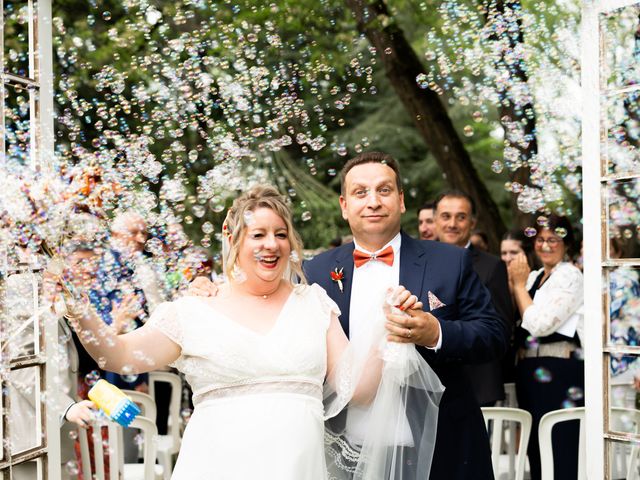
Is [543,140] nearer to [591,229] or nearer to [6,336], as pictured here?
[591,229]

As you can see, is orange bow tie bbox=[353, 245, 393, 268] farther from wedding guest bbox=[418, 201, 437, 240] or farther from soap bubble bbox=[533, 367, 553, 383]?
wedding guest bbox=[418, 201, 437, 240]

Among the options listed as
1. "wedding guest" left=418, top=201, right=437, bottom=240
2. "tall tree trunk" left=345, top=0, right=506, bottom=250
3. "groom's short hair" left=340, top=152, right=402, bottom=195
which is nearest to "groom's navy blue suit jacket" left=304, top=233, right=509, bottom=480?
"groom's short hair" left=340, top=152, right=402, bottom=195

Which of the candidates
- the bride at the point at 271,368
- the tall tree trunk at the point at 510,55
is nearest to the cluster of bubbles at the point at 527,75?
the tall tree trunk at the point at 510,55

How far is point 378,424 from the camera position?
2.85 m

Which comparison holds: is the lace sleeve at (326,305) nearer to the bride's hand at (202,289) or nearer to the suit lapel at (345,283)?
the suit lapel at (345,283)

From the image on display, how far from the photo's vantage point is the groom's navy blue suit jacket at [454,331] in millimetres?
3000

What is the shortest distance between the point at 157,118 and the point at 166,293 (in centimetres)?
125

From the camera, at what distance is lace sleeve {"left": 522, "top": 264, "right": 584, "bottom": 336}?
463 centimetres

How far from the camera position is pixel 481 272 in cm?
494

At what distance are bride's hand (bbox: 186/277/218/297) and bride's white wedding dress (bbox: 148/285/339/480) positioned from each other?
0.26ft

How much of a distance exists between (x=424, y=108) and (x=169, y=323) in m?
5.95

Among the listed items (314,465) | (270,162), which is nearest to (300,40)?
(270,162)

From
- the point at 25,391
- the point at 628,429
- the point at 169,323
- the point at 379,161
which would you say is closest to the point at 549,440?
the point at 628,429

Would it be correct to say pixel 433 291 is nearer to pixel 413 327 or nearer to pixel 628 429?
pixel 413 327
